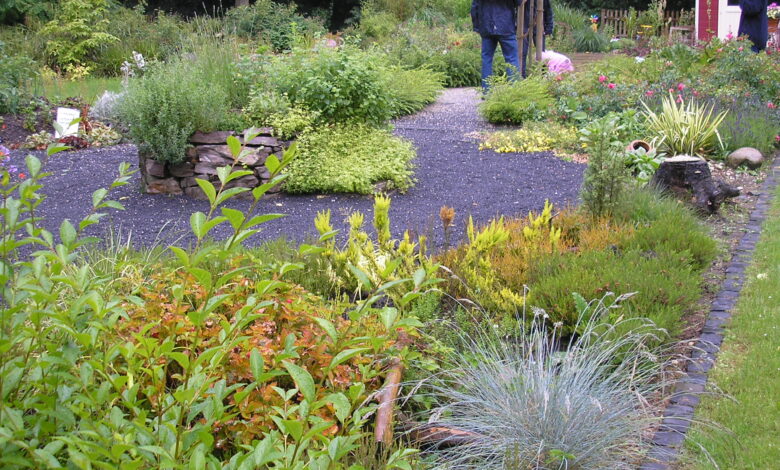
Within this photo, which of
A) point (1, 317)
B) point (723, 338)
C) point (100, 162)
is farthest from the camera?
point (100, 162)

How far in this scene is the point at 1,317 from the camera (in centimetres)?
170

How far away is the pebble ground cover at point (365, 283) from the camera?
1913 mm

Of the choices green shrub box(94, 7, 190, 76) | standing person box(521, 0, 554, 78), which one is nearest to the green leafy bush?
standing person box(521, 0, 554, 78)

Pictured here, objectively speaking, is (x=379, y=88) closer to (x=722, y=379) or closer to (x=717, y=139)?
(x=717, y=139)

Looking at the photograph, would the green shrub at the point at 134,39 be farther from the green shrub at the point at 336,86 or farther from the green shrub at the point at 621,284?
the green shrub at the point at 621,284

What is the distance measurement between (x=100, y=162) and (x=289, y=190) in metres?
2.60

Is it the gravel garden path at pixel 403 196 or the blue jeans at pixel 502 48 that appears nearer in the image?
the gravel garden path at pixel 403 196

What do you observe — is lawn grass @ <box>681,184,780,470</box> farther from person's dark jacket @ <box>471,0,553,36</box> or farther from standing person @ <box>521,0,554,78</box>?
standing person @ <box>521,0,554,78</box>

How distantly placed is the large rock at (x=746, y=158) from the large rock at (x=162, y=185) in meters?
5.64

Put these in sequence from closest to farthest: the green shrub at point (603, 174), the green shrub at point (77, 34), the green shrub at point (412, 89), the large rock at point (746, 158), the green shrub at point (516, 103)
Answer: the green shrub at point (603, 174) < the large rock at point (746, 158) < the green shrub at point (516, 103) < the green shrub at point (412, 89) < the green shrub at point (77, 34)

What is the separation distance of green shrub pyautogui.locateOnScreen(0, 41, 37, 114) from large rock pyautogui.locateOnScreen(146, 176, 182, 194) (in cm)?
426

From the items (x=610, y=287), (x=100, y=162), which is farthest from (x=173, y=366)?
(x=100, y=162)

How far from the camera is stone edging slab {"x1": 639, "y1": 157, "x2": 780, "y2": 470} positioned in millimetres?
3064

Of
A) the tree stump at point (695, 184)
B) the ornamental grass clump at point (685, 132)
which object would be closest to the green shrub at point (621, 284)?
the tree stump at point (695, 184)
